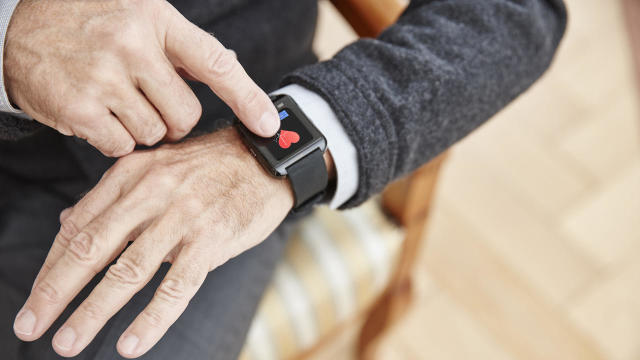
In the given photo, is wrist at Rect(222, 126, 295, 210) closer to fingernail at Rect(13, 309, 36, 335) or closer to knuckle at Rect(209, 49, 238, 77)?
knuckle at Rect(209, 49, 238, 77)

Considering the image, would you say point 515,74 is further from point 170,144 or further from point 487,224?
point 487,224

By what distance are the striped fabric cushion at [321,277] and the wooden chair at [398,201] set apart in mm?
37

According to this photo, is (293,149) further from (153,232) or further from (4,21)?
(4,21)

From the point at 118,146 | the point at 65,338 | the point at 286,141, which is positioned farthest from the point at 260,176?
the point at 65,338

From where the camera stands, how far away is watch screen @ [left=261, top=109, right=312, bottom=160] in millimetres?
650

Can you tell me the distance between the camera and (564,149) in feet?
5.08

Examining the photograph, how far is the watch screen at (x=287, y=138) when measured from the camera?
650 millimetres

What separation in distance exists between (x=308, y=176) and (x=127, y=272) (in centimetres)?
22

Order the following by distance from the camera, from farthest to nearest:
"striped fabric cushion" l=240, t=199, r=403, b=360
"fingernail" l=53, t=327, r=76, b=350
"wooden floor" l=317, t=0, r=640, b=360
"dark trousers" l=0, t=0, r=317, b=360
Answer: "wooden floor" l=317, t=0, r=640, b=360
"striped fabric cushion" l=240, t=199, r=403, b=360
"dark trousers" l=0, t=0, r=317, b=360
"fingernail" l=53, t=327, r=76, b=350

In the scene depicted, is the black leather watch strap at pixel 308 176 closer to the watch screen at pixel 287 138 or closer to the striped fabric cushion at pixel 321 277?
the watch screen at pixel 287 138

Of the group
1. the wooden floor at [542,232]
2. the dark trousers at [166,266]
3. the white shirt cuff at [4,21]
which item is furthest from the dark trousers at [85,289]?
the wooden floor at [542,232]

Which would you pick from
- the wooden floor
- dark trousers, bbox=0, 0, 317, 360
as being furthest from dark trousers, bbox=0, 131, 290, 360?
the wooden floor

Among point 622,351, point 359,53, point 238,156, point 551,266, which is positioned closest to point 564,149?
point 551,266

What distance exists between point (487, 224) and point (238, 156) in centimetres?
94
